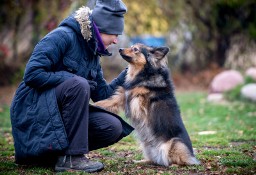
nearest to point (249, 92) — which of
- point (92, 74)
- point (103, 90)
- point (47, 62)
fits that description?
point (103, 90)

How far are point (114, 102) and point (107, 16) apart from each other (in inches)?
44.2

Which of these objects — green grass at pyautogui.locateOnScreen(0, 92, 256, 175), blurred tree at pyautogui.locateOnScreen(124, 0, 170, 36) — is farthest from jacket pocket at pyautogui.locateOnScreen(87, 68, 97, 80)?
blurred tree at pyautogui.locateOnScreen(124, 0, 170, 36)

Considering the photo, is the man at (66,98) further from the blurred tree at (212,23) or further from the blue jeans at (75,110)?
the blurred tree at (212,23)

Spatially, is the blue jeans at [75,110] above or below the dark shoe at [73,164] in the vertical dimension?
above

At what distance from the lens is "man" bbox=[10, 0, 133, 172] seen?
14.0 ft

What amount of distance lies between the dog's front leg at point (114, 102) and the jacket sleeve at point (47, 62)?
864mm

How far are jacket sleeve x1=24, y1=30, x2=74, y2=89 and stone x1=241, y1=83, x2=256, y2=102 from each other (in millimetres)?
7164

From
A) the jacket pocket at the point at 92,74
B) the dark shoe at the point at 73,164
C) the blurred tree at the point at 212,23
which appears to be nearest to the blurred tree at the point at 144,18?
the blurred tree at the point at 212,23

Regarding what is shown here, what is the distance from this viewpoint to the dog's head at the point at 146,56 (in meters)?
5.22

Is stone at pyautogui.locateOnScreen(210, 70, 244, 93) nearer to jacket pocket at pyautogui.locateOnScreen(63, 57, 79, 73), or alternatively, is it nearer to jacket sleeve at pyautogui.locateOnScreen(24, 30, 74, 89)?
jacket pocket at pyautogui.locateOnScreen(63, 57, 79, 73)

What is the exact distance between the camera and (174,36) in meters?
15.1

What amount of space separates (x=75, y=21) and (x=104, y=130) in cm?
123

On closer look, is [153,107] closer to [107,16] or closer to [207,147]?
[107,16]

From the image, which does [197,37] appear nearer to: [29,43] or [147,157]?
[29,43]
